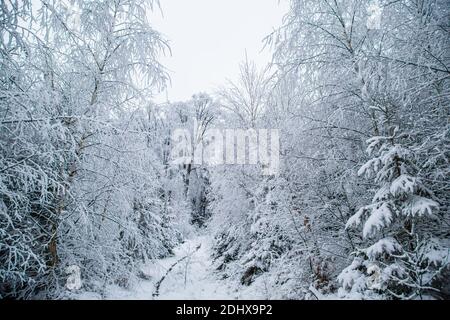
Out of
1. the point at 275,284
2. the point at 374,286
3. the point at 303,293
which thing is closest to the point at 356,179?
the point at 374,286

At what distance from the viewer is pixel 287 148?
6.85m

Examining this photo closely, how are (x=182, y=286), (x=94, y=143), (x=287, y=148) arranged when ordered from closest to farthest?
1. (x=94, y=143)
2. (x=287, y=148)
3. (x=182, y=286)

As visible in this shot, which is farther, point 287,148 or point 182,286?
point 182,286

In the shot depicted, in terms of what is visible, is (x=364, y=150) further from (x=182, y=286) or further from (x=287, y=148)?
(x=182, y=286)

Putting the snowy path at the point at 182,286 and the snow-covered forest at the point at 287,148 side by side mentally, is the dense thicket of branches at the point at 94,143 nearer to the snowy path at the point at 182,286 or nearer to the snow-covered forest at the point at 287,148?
the snow-covered forest at the point at 287,148

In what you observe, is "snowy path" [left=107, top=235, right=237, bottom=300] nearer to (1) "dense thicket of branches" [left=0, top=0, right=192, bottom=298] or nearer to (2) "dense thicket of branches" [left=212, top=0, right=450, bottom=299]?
(1) "dense thicket of branches" [left=0, top=0, right=192, bottom=298]

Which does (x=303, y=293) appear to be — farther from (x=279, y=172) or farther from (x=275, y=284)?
(x=279, y=172)

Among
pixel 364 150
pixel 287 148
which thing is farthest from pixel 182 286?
pixel 364 150

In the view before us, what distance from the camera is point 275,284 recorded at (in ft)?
21.3

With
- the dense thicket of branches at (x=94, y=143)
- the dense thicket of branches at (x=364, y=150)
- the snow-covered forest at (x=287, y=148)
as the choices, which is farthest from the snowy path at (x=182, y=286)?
the dense thicket of branches at (x=364, y=150)

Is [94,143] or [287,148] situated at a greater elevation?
[287,148]
